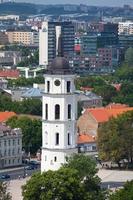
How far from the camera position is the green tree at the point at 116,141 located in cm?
5650

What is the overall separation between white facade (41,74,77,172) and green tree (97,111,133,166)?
11.5 meters

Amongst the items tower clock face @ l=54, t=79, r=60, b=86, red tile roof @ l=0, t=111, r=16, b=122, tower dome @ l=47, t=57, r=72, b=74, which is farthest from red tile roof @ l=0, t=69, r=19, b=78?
tower clock face @ l=54, t=79, r=60, b=86

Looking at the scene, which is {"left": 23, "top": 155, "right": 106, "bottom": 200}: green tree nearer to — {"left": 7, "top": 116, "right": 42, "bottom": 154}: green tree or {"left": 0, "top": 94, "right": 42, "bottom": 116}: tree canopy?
{"left": 7, "top": 116, "right": 42, "bottom": 154}: green tree

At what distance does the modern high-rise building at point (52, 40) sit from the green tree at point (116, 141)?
68.1 metres

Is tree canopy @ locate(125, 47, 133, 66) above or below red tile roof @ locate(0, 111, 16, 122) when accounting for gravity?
A: above

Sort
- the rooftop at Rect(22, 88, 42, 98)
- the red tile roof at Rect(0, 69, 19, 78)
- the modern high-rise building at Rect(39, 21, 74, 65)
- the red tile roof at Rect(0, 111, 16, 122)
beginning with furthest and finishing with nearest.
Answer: the modern high-rise building at Rect(39, 21, 74, 65)
the red tile roof at Rect(0, 69, 19, 78)
the rooftop at Rect(22, 88, 42, 98)
the red tile roof at Rect(0, 111, 16, 122)

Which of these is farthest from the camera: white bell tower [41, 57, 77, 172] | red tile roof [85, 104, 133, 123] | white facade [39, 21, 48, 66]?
white facade [39, 21, 48, 66]

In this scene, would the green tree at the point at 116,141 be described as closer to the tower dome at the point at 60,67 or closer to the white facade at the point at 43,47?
the tower dome at the point at 60,67

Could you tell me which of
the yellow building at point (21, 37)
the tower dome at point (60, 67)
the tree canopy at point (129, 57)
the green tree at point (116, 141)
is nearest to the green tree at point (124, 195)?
the tower dome at point (60, 67)

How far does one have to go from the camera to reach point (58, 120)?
146ft

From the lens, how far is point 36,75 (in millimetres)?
105625

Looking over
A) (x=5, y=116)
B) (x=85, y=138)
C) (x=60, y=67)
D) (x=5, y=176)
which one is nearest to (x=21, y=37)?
(x=5, y=116)

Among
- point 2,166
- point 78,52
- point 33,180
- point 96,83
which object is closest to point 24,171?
point 2,166

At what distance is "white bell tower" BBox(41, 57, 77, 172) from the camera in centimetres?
4409
